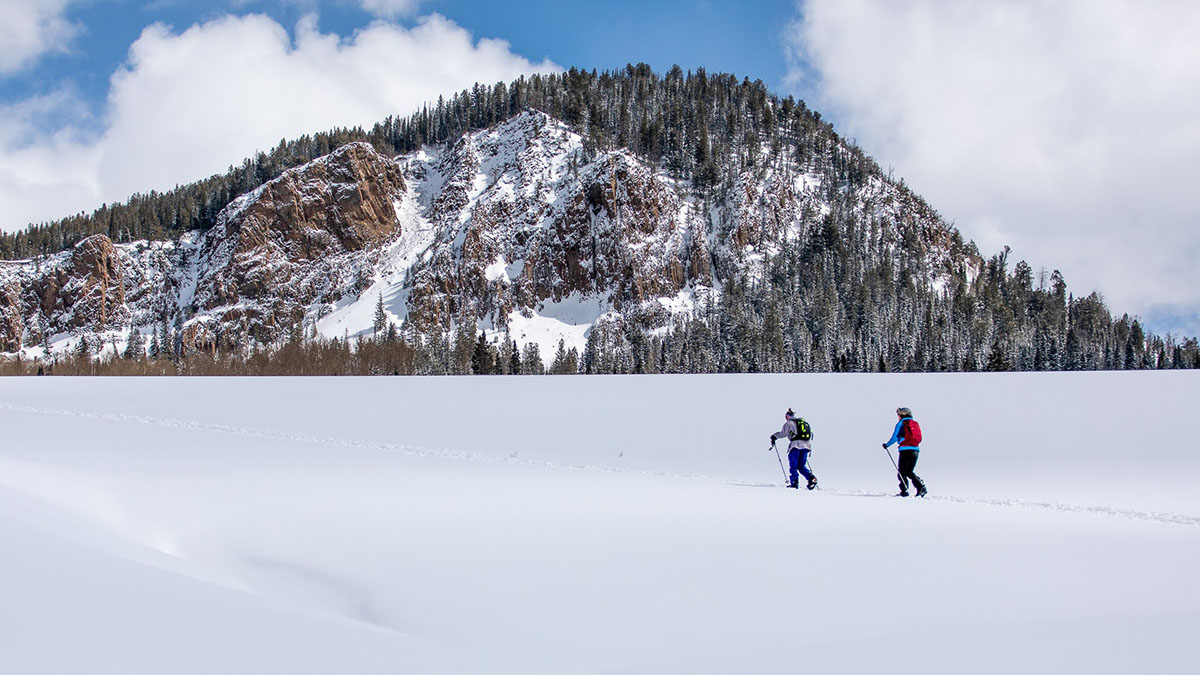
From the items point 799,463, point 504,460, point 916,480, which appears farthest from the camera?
point 504,460

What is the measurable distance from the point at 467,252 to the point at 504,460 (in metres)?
150

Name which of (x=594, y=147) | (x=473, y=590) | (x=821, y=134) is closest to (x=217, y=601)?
(x=473, y=590)

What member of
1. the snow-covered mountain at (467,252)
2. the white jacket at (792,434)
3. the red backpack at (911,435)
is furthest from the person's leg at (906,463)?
the snow-covered mountain at (467,252)

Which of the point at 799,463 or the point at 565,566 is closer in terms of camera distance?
the point at 565,566

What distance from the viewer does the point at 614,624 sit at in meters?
5.31

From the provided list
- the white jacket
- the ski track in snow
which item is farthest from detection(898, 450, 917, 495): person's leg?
the white jacket

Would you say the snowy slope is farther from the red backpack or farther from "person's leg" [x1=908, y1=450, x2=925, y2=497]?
the red backpack

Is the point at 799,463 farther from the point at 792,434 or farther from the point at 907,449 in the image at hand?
the point at 907,449

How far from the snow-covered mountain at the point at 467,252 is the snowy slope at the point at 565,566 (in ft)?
436

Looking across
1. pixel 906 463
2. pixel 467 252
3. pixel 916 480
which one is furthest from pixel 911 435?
pixel 467 252

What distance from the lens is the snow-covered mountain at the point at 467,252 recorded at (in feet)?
515

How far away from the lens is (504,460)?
59.5ft

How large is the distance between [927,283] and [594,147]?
92.4 metres

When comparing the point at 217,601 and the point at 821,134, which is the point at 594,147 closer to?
the point at 821,134
